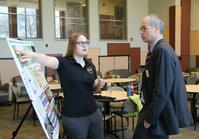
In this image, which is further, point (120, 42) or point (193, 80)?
point (120, 42)

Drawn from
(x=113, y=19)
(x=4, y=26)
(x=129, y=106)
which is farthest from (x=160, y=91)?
(x=113, y=19)

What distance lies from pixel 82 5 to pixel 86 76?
25.2ft

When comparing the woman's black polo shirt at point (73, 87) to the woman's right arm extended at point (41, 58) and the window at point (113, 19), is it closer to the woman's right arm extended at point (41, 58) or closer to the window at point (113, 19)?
the woman's right arm extended at point (41, 58)

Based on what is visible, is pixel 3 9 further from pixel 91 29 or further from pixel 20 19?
pixel 91 29

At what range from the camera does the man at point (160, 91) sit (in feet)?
7.16

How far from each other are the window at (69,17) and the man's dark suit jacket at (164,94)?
286 inches

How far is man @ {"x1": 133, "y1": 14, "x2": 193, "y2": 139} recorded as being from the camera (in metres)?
2.18

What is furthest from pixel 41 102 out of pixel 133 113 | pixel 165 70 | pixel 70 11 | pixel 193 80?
pixel 70 11

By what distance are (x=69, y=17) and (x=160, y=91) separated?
7867mm

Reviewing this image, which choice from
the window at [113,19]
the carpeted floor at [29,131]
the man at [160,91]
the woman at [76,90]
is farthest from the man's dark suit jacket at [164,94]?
the window at [113,19]

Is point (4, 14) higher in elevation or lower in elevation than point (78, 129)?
higher

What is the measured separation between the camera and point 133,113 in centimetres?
446

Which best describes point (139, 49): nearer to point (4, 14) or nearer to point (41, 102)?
point (4, 14)

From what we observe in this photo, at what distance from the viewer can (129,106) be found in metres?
4.21
